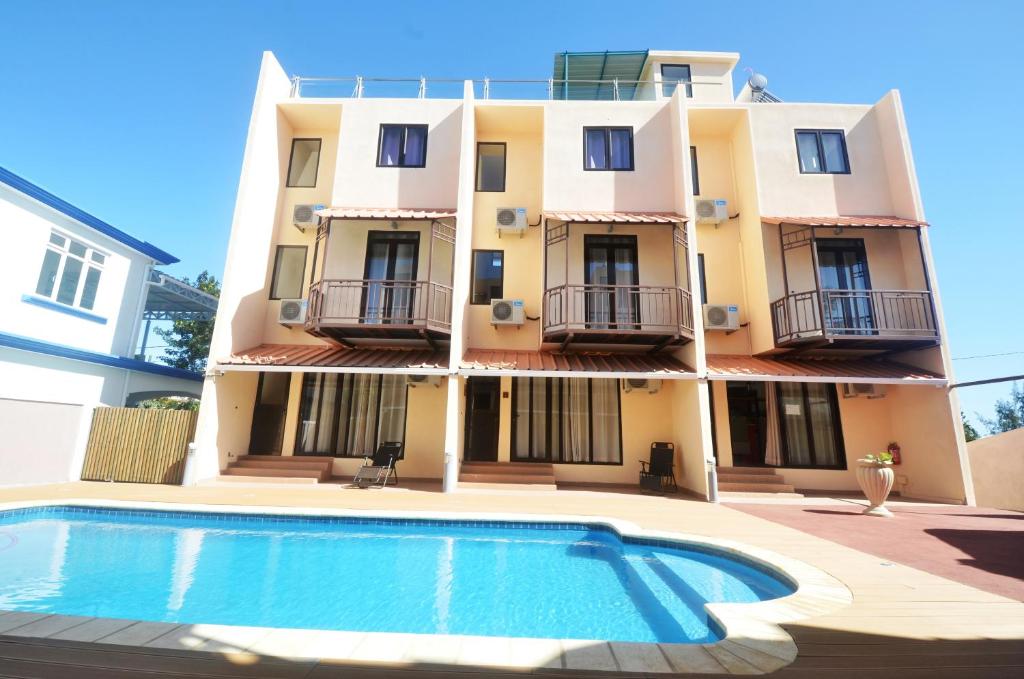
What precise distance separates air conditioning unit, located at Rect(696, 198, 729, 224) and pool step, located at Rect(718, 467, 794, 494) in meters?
7.06

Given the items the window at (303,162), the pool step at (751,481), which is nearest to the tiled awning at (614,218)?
the pool step at (751,481)

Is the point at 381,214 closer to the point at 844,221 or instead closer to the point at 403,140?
the point at 403,140

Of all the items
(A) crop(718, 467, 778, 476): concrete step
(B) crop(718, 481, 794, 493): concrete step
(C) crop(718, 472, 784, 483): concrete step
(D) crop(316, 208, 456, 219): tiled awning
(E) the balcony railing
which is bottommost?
(B) crop(718, 481, 794, 493): concrete step

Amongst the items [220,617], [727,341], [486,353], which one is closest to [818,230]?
[727,341]

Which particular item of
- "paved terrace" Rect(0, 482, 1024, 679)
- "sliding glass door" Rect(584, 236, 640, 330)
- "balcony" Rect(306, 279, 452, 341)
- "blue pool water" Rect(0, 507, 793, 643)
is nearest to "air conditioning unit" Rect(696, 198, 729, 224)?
"sliding glass door" Rect(584, 236, 640, 330)

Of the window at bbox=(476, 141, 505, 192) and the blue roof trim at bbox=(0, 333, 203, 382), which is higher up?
the window at bbox=(476, 141, 505, 192)

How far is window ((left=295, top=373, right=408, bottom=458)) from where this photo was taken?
12.1m

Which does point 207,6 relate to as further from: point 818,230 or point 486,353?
point 818,230

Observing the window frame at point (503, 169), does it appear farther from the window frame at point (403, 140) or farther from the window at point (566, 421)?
the window at point (566, 421)

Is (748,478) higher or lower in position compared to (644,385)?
lower

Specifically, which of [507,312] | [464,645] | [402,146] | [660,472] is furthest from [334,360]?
[464,645]

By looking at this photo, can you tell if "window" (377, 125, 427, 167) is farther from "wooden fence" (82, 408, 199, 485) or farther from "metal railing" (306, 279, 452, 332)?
"wooden fence" (82, 408, 199, 485)

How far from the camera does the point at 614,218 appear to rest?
11.1 meters

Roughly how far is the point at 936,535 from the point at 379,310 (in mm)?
12253
